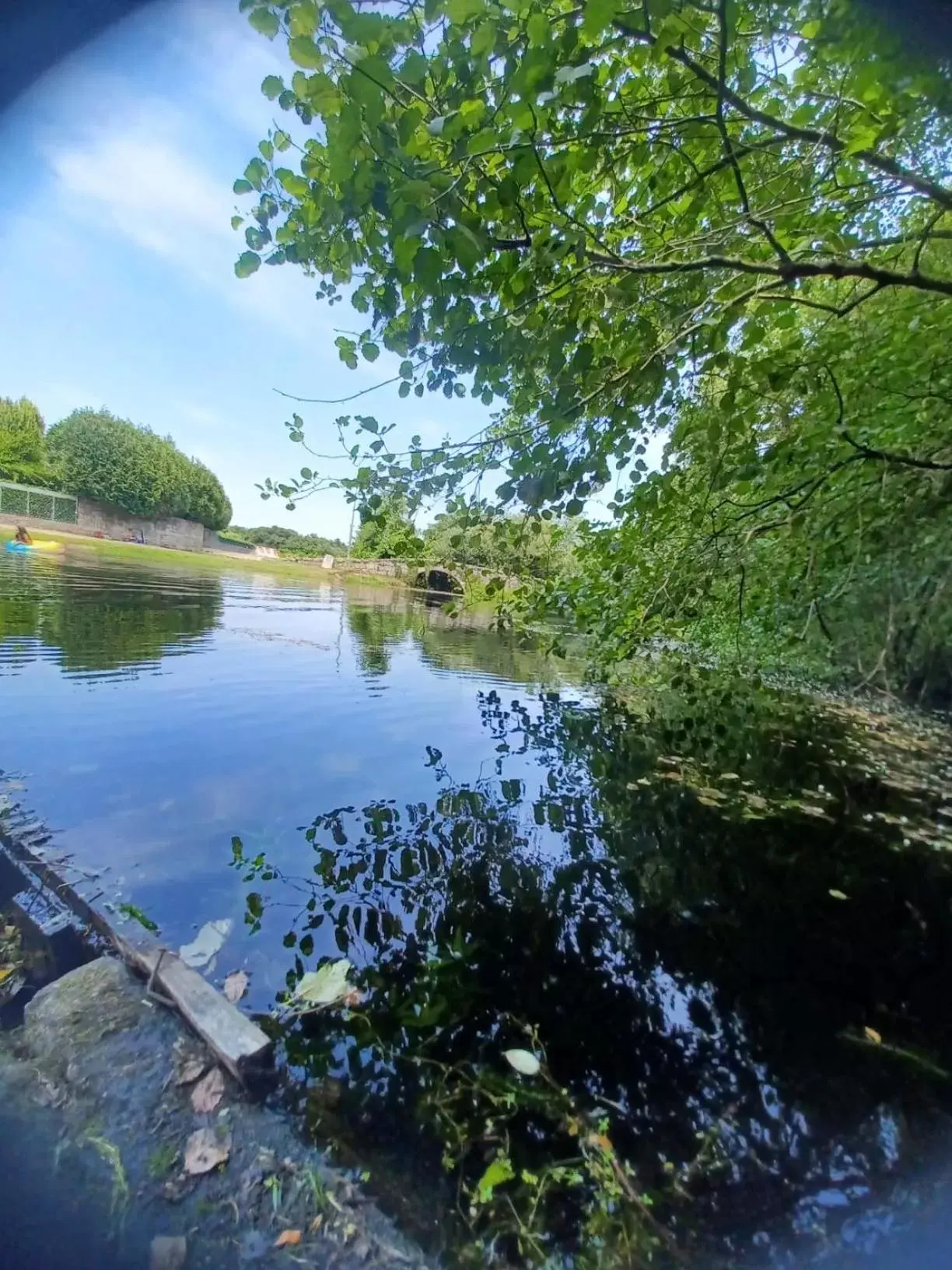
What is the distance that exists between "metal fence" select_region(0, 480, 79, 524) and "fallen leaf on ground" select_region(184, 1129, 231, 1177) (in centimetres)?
2132

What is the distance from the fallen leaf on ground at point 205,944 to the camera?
215 centimetres

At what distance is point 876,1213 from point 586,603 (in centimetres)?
350

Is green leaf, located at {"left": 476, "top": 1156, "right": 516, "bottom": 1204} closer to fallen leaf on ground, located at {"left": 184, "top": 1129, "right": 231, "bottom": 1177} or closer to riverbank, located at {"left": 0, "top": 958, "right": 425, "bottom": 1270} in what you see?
riverbank, located at {"left": 0, "top": 958, "right": 425, "bottom": 1270}

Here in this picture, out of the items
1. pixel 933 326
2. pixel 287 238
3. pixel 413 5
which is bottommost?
pixel 287 238

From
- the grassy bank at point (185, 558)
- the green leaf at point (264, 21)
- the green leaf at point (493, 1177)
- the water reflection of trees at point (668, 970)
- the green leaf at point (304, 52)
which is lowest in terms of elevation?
the water reflection of trees at point (668, 970)

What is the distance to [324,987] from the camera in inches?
82.2

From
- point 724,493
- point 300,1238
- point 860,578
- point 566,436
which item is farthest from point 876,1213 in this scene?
point 860,578

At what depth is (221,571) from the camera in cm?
2714

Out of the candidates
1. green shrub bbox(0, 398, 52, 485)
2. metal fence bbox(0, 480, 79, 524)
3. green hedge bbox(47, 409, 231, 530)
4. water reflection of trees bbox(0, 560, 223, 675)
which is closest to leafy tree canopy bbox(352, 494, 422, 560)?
water reflection of trees bbox(0, 560, 223, 675)

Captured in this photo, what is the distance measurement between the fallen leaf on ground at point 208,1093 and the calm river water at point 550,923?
249mm

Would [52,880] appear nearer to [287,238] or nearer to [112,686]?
[287,238]

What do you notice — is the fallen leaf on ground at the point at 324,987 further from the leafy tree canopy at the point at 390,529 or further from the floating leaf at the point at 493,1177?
the leafy tree canopy at the point at 390,529

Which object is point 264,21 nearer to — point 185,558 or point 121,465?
point 121,465

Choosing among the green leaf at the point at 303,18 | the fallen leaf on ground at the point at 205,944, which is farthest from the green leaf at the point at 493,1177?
the green leaf at the point at 303,18
